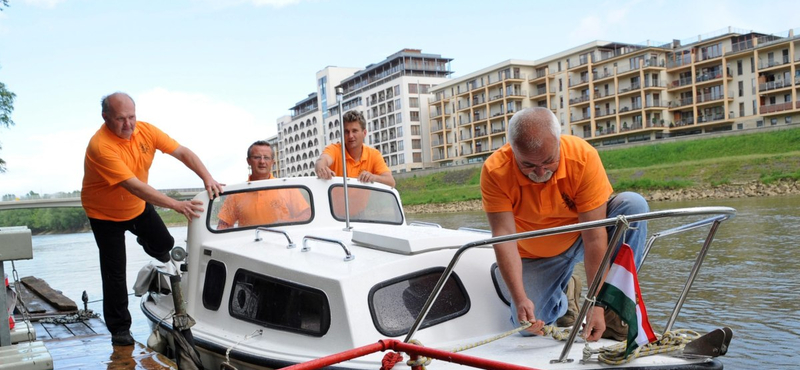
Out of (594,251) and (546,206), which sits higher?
(546,206)

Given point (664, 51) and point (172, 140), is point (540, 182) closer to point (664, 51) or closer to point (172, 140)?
point (172, 140)

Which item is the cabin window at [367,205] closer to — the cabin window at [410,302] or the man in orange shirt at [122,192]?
the man in orange shirt at [122,192]

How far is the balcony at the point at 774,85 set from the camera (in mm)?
52156

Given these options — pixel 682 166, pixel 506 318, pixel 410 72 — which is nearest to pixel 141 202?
pixel 506 318

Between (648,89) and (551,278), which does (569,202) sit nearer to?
(551,278)

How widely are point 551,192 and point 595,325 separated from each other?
2.52 ft

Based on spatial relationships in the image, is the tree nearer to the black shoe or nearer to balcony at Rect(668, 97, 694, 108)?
the black shoe

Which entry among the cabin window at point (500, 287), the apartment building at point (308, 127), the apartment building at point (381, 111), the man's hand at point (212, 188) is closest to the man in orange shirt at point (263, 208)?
the man's hand at point (212, 188)

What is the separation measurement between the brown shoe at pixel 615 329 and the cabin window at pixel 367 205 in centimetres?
261

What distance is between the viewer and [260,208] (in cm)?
562

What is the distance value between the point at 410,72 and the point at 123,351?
9313cm

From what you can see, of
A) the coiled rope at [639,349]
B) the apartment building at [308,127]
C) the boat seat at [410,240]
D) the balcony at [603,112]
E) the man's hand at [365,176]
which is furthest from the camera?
the apartment building at [308,127]

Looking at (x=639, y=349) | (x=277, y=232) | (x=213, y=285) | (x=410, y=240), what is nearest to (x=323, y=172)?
(x=277, y=232)

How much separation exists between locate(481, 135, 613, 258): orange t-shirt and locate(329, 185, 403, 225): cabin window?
2.27 meters
